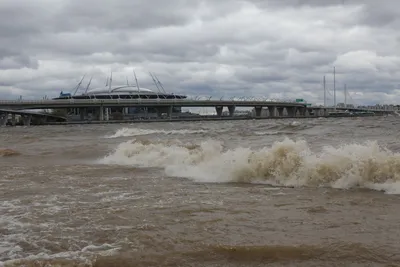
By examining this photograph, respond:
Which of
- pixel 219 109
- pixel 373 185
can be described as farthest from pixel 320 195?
pixel 219 109

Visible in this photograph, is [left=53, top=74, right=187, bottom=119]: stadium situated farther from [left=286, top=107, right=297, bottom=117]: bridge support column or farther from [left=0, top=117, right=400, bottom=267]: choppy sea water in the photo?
[left=0, top=117, right=400, bottom=267]: choppy sea water

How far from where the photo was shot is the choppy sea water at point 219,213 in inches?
257

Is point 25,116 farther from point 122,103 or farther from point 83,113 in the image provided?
point 122,103

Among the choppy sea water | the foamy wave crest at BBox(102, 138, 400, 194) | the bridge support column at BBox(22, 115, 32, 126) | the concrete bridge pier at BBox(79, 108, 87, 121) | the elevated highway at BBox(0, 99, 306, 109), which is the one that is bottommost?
the choppy sea water

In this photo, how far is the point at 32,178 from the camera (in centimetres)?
1509

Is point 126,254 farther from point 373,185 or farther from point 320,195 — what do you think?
point 373,185

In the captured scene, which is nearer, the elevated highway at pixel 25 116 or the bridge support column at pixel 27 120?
the elevated highway at pixel 25 116

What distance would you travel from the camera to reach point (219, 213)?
29.9 feet

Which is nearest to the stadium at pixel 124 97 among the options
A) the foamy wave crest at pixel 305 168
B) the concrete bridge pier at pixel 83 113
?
the concrete bridge pier at pixel 83 113

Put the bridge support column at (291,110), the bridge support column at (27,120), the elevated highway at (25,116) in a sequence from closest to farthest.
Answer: the elevated highway at (25,116), the bridge support column at (27,120), the bridge support column at (291,110)

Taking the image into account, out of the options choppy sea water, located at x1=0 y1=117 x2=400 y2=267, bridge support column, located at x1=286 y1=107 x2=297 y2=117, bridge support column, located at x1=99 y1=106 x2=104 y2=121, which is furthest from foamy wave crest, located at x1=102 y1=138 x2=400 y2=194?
bridge support column, located at x1=286 y1=107 x2=297 y2=117

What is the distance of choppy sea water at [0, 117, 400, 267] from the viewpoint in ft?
21.5

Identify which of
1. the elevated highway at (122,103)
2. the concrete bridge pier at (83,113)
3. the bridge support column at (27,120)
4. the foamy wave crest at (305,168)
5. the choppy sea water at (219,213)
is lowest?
the choppy sea water at (219,213)

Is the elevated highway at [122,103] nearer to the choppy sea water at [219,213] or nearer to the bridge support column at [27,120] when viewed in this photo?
the bridge support column at [27,120]
